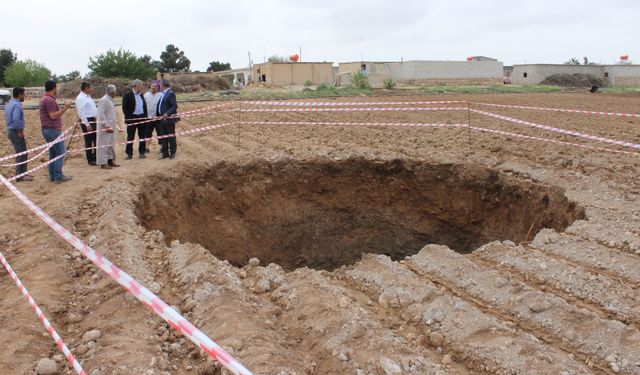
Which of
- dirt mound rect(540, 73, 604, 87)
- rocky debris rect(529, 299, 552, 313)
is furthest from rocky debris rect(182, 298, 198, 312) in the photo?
dirt mound rect(540, 73, 604, 87)

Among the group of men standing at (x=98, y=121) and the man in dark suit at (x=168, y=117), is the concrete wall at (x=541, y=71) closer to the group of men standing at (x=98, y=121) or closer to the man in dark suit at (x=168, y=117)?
the group of men standing at (x=98, y=121)

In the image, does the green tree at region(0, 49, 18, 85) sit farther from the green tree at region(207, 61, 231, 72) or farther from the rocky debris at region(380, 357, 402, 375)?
the rocky debris at region(380, 357, 402, 375)

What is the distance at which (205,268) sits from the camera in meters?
5.22

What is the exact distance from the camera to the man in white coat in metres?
9.27

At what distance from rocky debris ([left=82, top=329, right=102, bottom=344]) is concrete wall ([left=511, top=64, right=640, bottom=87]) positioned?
47587mm

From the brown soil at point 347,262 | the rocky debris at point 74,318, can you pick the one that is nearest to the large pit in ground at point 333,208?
the brown soil at point 347,262

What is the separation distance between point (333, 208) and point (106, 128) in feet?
14.0

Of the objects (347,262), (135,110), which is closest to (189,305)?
(347,262)

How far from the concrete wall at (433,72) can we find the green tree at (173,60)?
37472mm

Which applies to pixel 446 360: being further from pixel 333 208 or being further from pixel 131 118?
pixel 131 118

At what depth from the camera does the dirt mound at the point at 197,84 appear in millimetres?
34531

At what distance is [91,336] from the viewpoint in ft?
13.0

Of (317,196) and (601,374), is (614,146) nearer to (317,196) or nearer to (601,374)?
(317,196)

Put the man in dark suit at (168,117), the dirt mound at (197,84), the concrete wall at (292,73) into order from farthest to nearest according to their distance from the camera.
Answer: the concrete wall at (292,73), the dirt mound at (197,84), the man in dark suit at (168,117)
